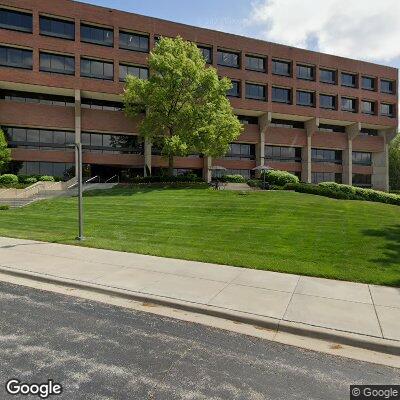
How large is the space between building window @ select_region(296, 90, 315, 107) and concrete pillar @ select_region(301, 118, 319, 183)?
8.16 feet

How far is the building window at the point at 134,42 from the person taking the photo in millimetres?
39469

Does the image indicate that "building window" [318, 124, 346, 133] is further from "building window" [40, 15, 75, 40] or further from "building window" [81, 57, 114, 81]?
"building window" [40, 15, 75, 40]

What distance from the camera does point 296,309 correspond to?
6.66m

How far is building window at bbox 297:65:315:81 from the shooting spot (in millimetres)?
49406

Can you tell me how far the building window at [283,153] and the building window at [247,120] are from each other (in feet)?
13.6

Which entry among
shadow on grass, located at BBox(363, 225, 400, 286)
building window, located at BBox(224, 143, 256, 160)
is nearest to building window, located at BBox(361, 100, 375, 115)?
building window, located at BBox(224, 143, 256, 160)

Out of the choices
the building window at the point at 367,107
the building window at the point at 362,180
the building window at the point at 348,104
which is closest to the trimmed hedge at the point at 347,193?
the building window at the point at 348,104

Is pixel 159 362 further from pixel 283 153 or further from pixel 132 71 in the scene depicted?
pixel 283 153

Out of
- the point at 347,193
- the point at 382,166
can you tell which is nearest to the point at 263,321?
the point at 347,193

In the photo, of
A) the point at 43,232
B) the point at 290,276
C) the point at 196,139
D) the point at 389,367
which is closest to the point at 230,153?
the point at 196,139

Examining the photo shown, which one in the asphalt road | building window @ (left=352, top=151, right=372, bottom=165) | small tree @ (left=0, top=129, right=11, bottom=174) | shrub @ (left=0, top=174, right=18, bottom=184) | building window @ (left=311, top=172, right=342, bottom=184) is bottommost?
the asphalt road

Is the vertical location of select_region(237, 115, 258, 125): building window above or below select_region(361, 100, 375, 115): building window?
below

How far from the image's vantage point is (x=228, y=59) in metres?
45.2

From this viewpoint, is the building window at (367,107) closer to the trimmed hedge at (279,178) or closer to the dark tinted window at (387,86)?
the dark tinted window at (387,86)
